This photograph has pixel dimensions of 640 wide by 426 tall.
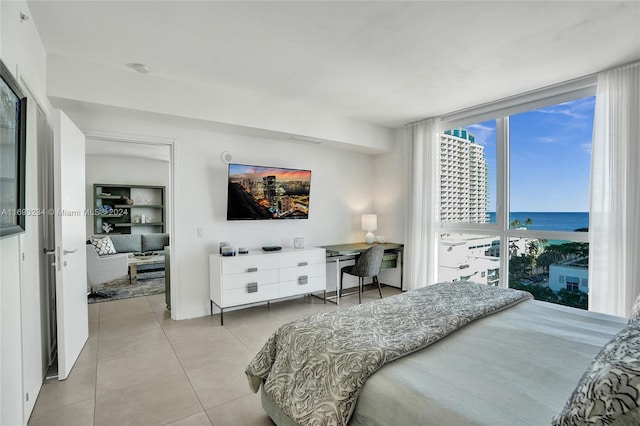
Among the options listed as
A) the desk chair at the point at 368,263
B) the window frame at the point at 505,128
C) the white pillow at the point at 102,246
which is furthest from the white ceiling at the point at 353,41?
the white pillow at the point at 102,246

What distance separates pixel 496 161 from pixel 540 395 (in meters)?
3.61

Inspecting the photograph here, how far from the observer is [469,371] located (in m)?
1.35

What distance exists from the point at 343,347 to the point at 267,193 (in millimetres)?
3030

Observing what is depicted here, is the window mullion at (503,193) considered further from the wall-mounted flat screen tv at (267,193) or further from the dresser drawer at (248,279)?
the dresser drawer at (248,279)

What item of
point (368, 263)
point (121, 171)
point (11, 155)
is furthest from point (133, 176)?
point (11, 155)

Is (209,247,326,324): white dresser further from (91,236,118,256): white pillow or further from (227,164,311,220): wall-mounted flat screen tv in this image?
(91,236,118,256): white pillow

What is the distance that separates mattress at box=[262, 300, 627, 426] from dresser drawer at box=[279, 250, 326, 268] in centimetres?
225

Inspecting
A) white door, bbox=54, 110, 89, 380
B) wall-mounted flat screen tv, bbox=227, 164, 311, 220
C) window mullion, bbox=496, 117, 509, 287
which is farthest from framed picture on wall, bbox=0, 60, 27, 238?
window mullion, bbox=496, 117, 509, 287

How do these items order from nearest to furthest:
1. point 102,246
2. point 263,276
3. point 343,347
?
point 343,347, point 263,276, point 102,246

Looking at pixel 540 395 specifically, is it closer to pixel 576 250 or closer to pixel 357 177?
pixel 576 250

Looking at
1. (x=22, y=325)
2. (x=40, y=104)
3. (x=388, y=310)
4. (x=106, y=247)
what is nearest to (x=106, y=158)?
(x=106, y=247)

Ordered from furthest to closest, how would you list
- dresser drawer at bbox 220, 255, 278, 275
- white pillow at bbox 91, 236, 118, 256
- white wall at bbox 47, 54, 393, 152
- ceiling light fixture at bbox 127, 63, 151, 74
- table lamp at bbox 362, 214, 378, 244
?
white pillow at bbox 91, 236, 118, 256 → table lamp at bbox 362, 214, 378, 244 → dresser drawer at bbox 220, 255, 278, 275 → ceiling light fixture at bbox 127, 63, 151, 74 → white wall at bbox 47, 54, 393, 152

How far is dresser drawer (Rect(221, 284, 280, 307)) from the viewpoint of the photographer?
3646mm

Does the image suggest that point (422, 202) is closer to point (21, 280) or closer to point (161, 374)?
point (161, 374)
